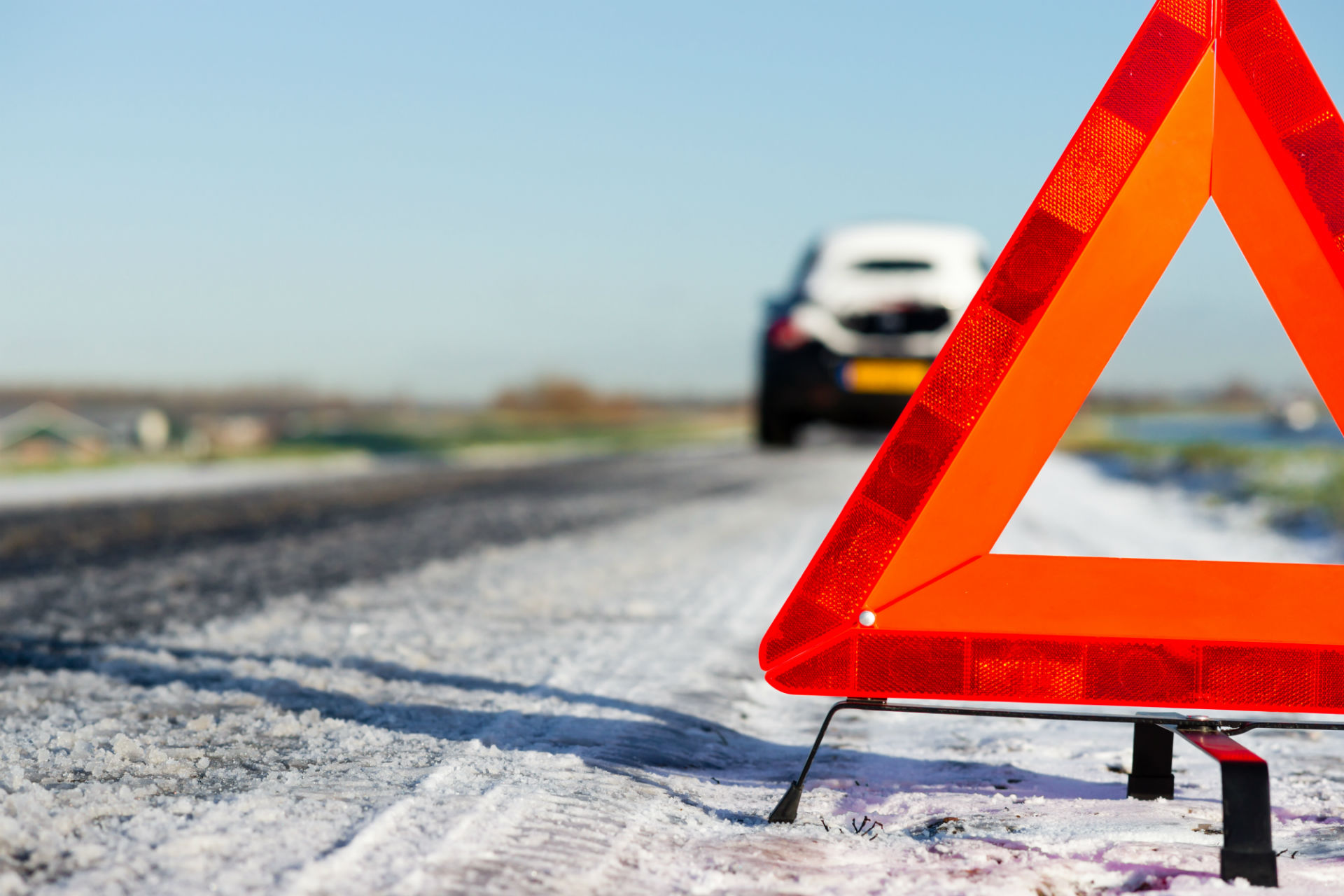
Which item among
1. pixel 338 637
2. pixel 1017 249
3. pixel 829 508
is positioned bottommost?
pixel 829 508

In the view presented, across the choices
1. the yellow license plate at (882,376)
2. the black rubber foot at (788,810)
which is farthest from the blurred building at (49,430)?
the black rubber foot at (788,810)

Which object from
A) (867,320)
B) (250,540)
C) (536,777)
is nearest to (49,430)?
(250,540)

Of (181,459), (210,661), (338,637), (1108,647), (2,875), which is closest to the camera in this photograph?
(2,875)

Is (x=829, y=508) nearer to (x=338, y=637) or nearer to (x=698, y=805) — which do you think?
(x=338, y=637)

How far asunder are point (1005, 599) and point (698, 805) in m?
0.97

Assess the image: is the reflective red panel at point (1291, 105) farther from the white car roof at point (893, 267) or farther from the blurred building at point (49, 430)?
the blurred building at point (49, 430)

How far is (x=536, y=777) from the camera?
280cm

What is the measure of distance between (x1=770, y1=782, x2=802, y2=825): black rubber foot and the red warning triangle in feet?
1.29

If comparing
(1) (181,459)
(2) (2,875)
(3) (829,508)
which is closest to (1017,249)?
(2) (2,875)

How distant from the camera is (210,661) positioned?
4.38m

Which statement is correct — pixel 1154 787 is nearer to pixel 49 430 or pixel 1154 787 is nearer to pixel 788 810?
pixel 788 810

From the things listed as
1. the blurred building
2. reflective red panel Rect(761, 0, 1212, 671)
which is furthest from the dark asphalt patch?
the blurred building

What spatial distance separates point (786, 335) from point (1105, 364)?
5.46 m

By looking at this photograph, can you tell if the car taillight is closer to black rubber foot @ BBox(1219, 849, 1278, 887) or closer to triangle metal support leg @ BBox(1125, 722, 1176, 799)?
triangle metal support leg @ BBox(1125, 722, 1176, 799)
